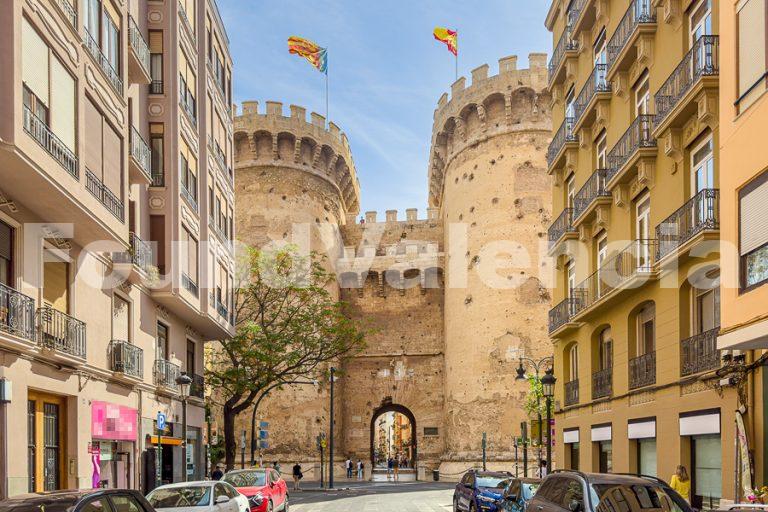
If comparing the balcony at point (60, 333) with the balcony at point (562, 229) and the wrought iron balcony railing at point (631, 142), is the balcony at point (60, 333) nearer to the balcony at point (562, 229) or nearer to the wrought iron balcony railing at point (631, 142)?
the wrought iron balcony railing at point (631, 142)

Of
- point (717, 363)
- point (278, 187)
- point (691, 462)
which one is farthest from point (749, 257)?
point (278, 187)

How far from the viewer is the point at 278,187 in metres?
56.4

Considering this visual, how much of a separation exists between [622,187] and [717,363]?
724cm

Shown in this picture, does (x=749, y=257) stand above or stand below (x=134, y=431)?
above

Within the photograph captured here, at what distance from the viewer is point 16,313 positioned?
15.6 m

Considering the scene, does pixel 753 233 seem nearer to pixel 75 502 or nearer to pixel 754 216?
pixel 754 216

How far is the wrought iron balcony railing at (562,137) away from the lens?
1137 inches

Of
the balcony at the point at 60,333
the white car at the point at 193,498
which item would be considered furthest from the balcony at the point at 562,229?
the white car at the point at 193,498

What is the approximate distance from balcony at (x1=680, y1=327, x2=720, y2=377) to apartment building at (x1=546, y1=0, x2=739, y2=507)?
4 cm

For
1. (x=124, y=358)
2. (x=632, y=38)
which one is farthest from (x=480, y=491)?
(x=632, y=38)

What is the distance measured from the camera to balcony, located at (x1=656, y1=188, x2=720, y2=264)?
17172mm

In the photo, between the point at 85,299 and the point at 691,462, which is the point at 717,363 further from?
the point at 85,299

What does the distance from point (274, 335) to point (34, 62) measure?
21130mm

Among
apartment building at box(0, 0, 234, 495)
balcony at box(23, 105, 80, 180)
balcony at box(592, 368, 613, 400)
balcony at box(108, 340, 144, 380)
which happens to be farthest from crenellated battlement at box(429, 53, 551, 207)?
balcony at box(23, 105, 80, 180)
